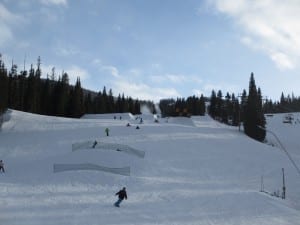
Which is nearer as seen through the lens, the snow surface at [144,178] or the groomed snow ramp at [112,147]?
the snow surface at [144,178]

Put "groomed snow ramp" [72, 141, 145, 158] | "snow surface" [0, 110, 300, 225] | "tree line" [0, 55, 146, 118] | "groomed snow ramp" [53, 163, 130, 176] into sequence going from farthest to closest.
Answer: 1. "tree line" [0, 55, 146, 118]
2. "groomed snow ramp" [72, 141, 145, 158]
3. "groomed snow ramp" [53, 163, 130, 176]
4. "snow surface" [0, 110, 300, 225]

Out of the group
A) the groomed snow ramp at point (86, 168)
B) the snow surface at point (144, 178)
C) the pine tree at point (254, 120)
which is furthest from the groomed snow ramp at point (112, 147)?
the pine tree at point (254, 120)

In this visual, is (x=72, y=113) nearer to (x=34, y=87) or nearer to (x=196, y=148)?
(x=34, y=87)

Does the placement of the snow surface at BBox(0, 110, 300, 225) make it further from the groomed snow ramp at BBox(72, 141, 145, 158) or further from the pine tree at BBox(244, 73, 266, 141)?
the pine tree at BBox(244, 73, 266, 141)

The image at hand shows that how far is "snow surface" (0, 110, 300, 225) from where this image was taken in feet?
77.0

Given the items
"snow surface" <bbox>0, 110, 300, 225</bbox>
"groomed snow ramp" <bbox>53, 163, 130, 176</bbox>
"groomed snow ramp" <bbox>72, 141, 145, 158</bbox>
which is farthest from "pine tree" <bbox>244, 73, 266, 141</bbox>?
"groomed snow ramp" <bbox>53, 163, 130, 176</bbox>

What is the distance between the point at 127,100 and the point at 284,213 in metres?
121

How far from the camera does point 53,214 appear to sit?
21938 millimetres

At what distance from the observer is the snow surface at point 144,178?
23469mm

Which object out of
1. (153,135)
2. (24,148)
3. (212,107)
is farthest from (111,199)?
(212,107)

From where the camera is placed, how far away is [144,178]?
35438 mm

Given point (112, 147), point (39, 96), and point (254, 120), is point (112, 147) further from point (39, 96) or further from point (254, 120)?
point (39, 96)

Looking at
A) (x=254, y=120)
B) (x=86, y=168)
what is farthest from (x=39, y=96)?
(x=86, y=168)

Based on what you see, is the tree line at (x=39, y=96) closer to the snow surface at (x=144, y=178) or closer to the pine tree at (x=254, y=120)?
the snow surface at (x=144, y=178)
